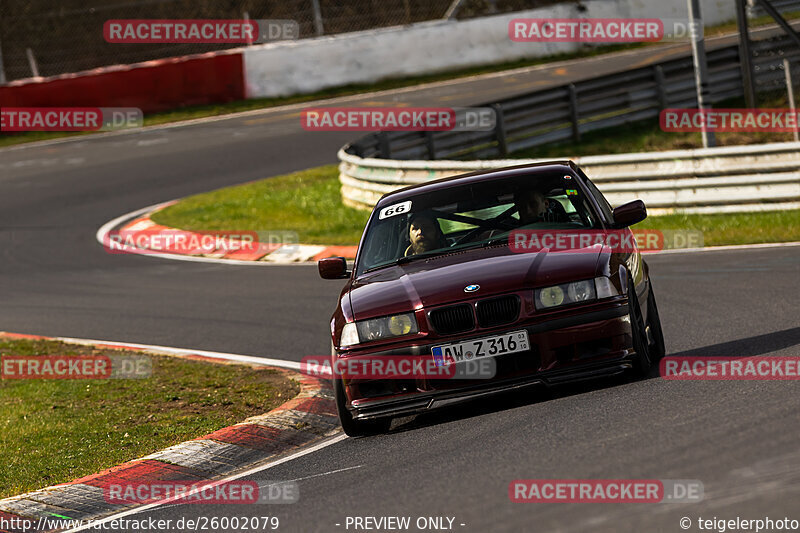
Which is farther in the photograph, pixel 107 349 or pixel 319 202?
pixel 319 202

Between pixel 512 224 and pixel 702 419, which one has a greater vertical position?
pixel 512 224

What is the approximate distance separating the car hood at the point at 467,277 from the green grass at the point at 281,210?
9.91m

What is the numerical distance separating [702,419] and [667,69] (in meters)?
20.2

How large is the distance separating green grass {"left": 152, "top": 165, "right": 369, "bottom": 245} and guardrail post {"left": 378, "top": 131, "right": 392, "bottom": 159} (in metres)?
1.06

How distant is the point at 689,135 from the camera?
77.2 ft

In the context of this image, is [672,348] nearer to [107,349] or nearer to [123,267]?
[107,349]

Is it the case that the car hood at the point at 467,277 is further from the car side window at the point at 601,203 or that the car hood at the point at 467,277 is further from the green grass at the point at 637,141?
the green grass at the point at 637,141

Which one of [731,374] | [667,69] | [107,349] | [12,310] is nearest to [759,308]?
[731,374]

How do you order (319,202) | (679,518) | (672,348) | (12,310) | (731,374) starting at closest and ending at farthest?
(679,518), (731,374), (672,348), (12,310), (319,202)

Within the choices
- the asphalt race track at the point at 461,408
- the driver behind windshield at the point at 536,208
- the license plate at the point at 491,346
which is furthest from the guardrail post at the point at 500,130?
the license plate at the point at 491,346

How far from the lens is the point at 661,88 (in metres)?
25.0

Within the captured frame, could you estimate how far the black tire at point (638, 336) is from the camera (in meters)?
7.12

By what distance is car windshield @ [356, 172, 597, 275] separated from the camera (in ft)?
26.8

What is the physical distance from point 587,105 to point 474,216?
1654 cm
